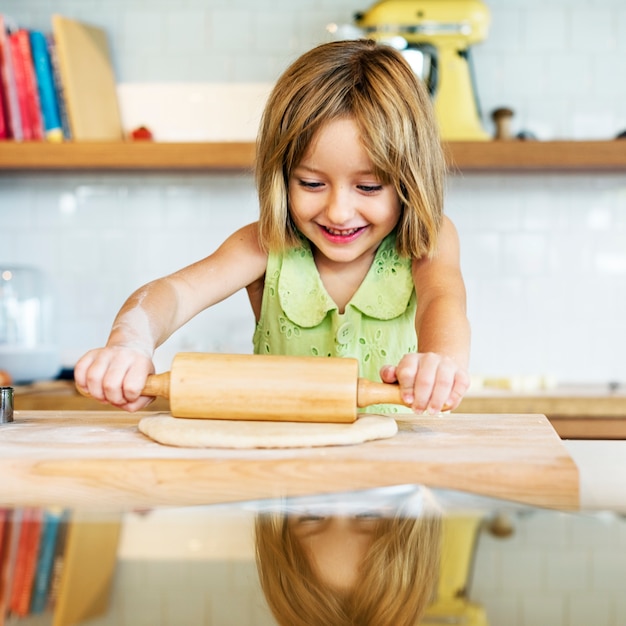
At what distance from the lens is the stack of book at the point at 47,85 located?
235 centimetres

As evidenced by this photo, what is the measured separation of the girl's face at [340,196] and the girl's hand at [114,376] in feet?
1.17

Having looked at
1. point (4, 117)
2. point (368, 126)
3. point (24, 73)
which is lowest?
point (368, 126)

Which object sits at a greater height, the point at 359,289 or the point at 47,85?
the point at 47,85

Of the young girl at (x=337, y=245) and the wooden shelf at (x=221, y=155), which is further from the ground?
the wooden shelf at (x=221, y=155)

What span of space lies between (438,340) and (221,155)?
4.42 feet

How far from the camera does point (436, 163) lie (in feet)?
4.36

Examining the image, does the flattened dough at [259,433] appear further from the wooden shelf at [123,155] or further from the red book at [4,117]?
the red book at [4,117]

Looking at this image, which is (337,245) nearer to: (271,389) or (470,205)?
(271,389)

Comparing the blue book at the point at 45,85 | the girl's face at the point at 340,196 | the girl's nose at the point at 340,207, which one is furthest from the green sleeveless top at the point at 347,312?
the blue book at the point at 45,85

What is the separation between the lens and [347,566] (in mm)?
397

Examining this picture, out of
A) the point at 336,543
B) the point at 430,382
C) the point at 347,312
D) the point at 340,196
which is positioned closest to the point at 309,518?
the point at 336,543

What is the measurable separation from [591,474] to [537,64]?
192 cm

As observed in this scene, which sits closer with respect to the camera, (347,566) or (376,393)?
(347,566)

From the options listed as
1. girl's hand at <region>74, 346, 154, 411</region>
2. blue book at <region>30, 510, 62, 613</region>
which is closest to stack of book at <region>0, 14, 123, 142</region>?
girl's hand at <region>74, 346, 154, 411</region>
